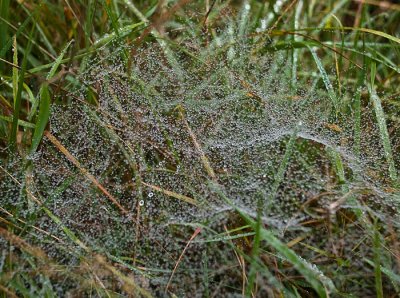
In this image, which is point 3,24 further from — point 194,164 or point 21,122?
point 194,164

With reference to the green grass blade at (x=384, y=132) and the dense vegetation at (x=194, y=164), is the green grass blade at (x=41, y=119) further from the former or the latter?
the green grass blade at (x=384, y=132)

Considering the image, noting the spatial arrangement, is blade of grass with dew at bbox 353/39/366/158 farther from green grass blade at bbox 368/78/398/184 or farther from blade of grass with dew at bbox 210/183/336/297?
blade of grass with dew at bbox 210/183/336/297

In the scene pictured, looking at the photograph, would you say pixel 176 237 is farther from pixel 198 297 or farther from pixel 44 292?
pixel 44 292

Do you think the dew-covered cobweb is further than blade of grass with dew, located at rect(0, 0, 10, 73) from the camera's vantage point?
No

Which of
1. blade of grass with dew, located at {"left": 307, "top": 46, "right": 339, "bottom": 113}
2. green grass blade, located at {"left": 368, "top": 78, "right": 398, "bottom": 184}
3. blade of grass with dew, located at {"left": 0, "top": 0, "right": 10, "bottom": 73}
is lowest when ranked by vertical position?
green grass blade, located at {"left": 368, "top": 78, "right": 398, "bottom": 184}

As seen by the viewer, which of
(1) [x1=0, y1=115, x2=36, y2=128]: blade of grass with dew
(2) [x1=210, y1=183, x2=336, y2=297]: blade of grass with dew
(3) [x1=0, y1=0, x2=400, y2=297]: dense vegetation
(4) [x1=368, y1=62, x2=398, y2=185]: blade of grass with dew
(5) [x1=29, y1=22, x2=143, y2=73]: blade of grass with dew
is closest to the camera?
(2) [x1=210, y1=183, x2=336, y2=297]: blade of grass with dew

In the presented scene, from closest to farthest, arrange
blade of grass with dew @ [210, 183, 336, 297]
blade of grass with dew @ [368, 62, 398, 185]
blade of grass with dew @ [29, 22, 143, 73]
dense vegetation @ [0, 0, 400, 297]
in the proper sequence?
blade of grass with dew @ [210, 183, 336, 297] → dense vegetation @ [0, 0, 400, 297] → blade of grass with dew @ [368, 62, 398, 185] → blade of grass with dew @ [29, 22, 143, 73]

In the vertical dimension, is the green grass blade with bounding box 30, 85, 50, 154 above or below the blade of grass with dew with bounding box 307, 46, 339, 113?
above

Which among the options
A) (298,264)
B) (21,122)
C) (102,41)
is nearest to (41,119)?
(21,122)

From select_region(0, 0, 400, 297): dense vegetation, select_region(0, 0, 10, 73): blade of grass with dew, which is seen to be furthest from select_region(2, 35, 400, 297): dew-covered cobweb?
select_region(0, 0, 10, 73): blade of grass with dew
